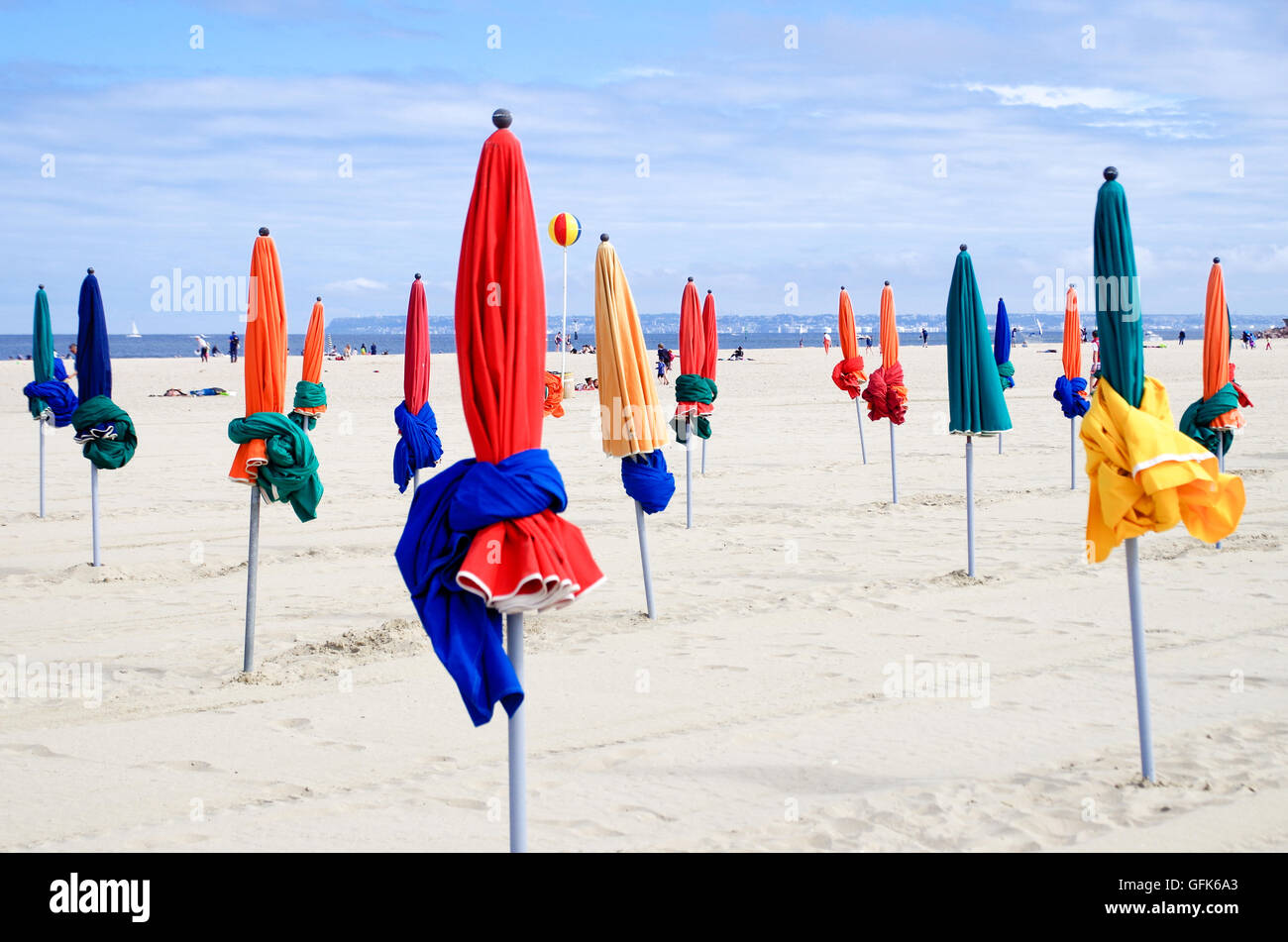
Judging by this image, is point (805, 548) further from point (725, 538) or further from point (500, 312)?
point (500, 312)

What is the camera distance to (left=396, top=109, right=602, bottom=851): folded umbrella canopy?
377 centimetres

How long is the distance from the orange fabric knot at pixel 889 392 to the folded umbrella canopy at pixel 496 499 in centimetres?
1184

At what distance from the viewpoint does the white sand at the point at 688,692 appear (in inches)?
207

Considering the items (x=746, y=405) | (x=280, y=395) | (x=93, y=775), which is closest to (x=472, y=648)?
(x=93, y=775)

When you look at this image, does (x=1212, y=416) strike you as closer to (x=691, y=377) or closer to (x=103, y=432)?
(x=691, y=377)

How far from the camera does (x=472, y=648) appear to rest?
3.87 m

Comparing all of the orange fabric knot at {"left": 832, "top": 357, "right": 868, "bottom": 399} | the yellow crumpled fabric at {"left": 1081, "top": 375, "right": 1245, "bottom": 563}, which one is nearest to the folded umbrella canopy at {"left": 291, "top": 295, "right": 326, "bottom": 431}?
the orange fabric knot at {"left": 832, "top": 357, "right": 868, "bottom": 399}

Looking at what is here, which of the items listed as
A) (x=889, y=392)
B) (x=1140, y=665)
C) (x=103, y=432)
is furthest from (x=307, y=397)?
(x=1140, y=665)

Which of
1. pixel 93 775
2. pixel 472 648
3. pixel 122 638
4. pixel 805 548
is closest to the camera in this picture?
pixel 472 648

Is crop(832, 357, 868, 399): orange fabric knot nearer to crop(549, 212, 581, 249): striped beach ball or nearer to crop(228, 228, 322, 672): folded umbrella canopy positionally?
crop(549, 212, 581, 249): striped beach ball

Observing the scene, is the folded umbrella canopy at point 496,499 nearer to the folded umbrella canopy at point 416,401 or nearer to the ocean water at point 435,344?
the folded umbrella canopy at point 416,401
